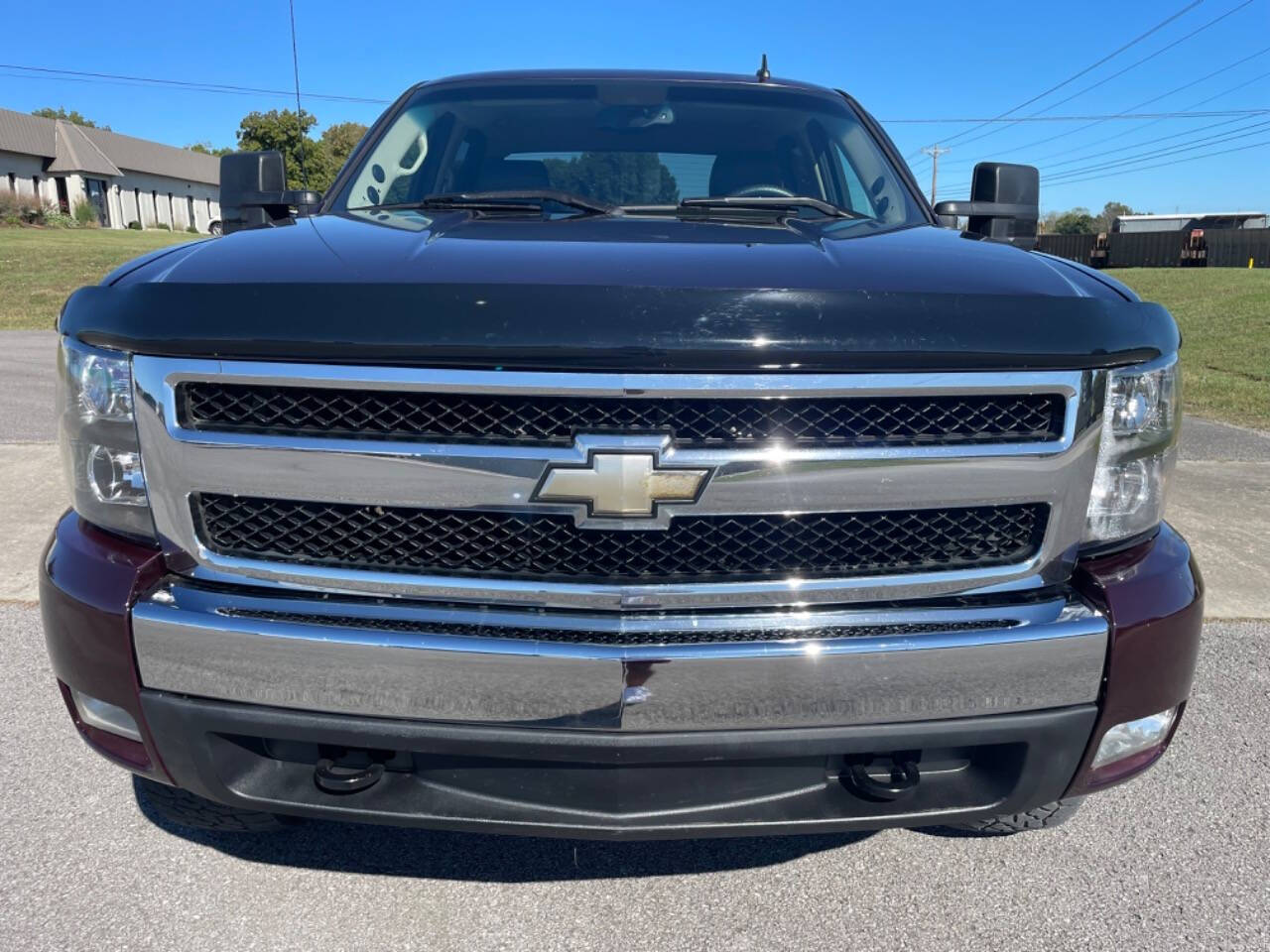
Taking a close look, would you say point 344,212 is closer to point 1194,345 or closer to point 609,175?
point 609,175

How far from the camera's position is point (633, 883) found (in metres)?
2.29

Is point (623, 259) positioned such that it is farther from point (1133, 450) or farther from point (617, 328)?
point (1133, 450)

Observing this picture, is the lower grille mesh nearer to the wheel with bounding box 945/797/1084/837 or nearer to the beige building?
the wheel with bounding box 945/797/1084/837

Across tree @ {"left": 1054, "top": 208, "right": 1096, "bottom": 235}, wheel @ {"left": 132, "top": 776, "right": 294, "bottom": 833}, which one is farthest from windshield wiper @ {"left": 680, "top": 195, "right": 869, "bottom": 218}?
tree @ {"left": 1054, "top": 208, "right": 1096, "bottom": 235}

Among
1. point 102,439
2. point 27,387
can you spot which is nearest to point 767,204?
point 102,439

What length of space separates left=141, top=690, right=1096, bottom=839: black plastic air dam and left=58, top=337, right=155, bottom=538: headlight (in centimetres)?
34

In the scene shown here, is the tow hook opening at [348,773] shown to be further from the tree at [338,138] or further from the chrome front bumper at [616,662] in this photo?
the tree at [338,138]

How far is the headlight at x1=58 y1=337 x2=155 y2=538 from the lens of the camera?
1806 millimetres

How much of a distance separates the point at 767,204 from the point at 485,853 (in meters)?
1.78

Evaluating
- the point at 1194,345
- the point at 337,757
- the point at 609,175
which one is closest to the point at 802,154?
the point at 609,175

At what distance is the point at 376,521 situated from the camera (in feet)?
5.87

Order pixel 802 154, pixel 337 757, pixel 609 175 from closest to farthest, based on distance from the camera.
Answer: pixel 337 757 < pixel 609 175 < pixel 802 154

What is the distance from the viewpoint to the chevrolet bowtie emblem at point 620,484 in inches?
65.6

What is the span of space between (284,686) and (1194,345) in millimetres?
14726
